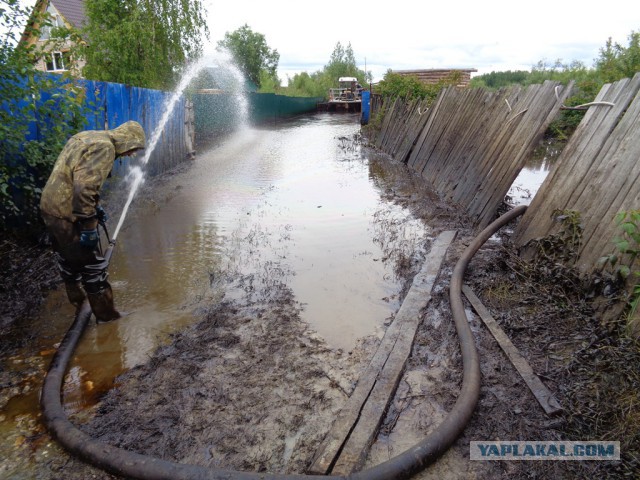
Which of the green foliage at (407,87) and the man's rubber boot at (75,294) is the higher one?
the green foliage at (407,87)

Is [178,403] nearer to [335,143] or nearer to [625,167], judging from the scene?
[625,167]

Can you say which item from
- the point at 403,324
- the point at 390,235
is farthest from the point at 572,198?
the point at 390,235

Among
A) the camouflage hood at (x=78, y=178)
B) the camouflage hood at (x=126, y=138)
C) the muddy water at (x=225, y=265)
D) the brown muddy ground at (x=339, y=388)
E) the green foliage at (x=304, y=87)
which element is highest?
the camouflage hood at (x=126, y=138)

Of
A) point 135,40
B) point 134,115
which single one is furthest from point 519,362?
point 135,40

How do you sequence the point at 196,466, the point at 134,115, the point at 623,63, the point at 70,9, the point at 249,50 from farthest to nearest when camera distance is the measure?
1. the point at 249,50
2. the point at 70,9
3. the point at 623,63
4. the point at 134,115
5. the point at 196,466

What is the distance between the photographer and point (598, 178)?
3.82 m

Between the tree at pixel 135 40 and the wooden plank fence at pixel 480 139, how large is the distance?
830cm

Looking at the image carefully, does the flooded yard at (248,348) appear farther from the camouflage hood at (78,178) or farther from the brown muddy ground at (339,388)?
the camouflage hood at (78,178)

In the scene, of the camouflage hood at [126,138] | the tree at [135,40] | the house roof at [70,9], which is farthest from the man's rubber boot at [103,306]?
the house roof at [70,9]

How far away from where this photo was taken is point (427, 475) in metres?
2.25

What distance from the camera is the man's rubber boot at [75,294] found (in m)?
3.99

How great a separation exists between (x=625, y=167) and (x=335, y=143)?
14.1 metres

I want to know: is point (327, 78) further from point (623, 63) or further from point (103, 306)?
point (103, 306)

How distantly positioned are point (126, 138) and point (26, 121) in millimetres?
1634
